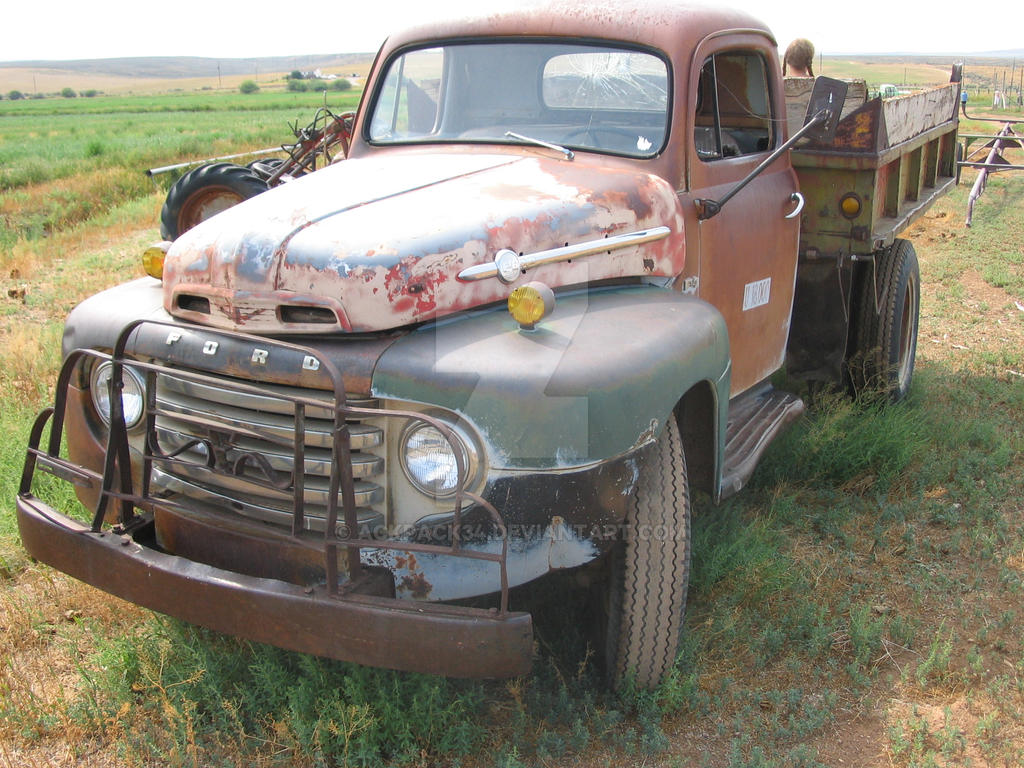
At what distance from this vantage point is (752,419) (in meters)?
3.95

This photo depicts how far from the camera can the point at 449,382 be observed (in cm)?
230

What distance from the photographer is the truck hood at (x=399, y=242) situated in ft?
8.29

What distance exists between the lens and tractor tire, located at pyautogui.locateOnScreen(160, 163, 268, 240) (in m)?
8.11

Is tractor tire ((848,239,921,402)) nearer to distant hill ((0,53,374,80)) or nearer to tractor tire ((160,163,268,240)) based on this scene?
tractor tire ((160,163,268,240))

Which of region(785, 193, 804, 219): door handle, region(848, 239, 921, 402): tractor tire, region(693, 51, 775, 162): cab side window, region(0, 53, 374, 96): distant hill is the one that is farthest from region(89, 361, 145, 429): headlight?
region(0, 53, 374, 96): distant hill

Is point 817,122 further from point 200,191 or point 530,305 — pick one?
point 200,191

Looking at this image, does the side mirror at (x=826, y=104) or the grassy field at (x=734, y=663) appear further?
the side mirror at (x=826, y=104)

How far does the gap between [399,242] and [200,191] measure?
20.2ft

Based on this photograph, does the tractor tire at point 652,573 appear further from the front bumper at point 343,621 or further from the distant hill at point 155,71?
the distant hill at point 155,71

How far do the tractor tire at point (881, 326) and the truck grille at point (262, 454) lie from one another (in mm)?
3379

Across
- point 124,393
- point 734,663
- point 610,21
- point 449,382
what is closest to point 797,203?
point 610,21

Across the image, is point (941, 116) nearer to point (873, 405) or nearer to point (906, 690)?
point (873, 405)

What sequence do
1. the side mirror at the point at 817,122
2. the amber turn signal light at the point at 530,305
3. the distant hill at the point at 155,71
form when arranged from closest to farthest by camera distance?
1. the amber turn signal light at the point at 530,305
2. the side mirror at the point at 817,122
3. the distant hill at the point at 155,71

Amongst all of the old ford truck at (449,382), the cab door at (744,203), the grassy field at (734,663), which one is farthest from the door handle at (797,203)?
the grassy field at (734,663)
